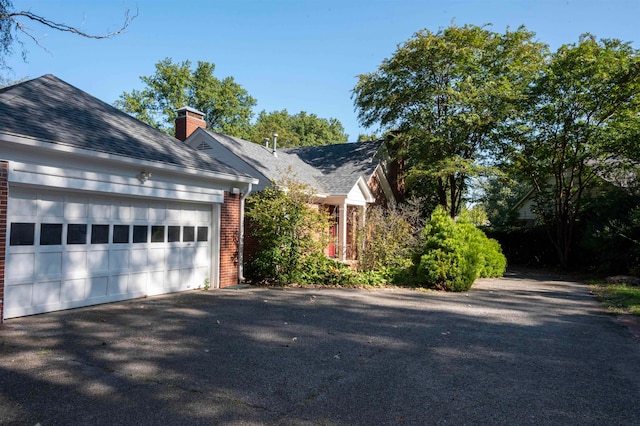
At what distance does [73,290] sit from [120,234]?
4.52 feet

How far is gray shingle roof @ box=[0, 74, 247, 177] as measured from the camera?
7.20 meters

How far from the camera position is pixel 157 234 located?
9.34 meters

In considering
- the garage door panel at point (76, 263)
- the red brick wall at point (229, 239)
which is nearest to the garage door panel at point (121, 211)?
the garage door panel at point (76, 263)

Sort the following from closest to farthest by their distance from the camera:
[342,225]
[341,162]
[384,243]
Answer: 1. [384,243]
2. [342,225]
3. [341,162]

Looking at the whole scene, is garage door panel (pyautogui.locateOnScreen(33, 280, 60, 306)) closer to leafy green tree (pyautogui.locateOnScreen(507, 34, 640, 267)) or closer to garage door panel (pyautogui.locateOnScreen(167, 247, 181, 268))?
garage door panel (pyautogui.locateOnScreen(167, 247, 181, 268))

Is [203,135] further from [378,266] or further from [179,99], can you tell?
[179,99]

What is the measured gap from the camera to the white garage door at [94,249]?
692 cm

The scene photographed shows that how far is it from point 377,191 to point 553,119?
8377 mm

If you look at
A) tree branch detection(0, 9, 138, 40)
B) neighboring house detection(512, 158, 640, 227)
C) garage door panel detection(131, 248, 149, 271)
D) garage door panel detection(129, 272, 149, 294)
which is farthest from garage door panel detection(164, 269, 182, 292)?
neighboring house detection(512, 158, 640, 227)

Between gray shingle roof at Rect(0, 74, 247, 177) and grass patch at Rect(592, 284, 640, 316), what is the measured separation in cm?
959

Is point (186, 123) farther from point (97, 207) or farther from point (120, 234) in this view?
point (97, 207)

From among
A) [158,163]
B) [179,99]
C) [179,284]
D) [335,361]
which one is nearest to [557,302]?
[335,361]

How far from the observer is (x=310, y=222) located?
11836mm

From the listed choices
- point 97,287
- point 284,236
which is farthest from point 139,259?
point 284,236
